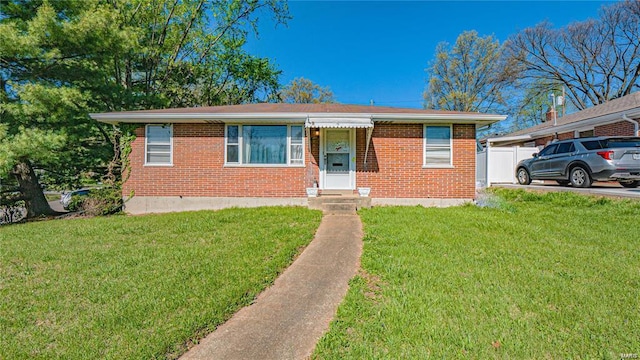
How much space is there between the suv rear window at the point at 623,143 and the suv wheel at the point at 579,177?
1.03 metres

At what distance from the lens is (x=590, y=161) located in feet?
27.8

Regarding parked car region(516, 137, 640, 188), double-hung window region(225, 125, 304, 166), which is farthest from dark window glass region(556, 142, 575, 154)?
double-hung window region(225, 125, 304, 166)

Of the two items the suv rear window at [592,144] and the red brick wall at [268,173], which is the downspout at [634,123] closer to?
the suv rear window at [592,144]

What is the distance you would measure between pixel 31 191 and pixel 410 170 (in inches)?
534

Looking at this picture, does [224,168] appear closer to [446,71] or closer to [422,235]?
[422,235]

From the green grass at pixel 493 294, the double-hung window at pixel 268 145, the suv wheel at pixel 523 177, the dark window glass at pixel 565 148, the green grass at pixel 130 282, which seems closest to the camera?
the green grass at pixel 493 294

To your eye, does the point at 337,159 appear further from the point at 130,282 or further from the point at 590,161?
the point at 590,161

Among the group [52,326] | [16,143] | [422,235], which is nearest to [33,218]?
[16,143]

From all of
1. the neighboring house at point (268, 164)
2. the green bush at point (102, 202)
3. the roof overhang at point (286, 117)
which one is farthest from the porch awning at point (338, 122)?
the green bush at point (102, 202)

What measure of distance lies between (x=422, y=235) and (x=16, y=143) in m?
11.2

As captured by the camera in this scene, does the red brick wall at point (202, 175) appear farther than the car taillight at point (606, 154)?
Yes

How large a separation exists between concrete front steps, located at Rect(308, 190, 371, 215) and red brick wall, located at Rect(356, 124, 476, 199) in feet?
3.07

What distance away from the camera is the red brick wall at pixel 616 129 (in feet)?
34.6

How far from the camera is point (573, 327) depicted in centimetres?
249
